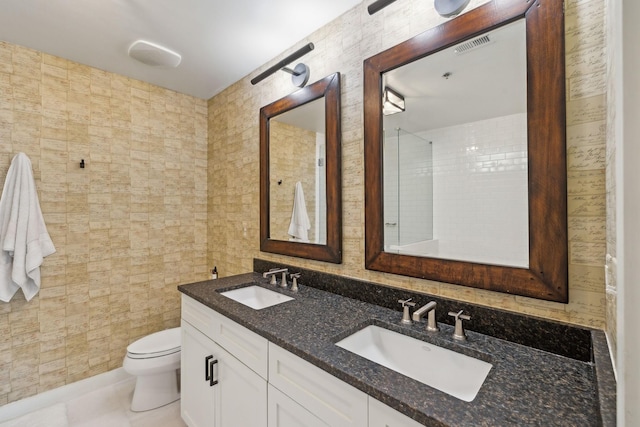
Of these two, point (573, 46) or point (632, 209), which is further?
point (573, 46)

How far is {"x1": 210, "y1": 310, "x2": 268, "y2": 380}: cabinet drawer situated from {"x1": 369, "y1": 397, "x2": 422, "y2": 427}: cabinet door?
1.70 feet

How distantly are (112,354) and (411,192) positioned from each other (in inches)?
103

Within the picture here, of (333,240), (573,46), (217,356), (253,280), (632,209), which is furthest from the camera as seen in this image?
(253,280)

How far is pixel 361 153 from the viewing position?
1559 millimetres

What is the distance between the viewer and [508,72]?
110 centimetres

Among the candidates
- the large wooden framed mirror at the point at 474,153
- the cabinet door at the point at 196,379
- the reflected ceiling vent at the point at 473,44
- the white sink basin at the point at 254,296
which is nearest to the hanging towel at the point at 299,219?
the white sink basin at the point at 254,296

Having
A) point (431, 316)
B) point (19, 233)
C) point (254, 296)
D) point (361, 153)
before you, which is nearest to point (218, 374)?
point (254, 296)

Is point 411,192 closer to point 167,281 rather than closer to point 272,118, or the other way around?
point 272,118

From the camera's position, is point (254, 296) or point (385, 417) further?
point (254, 296)

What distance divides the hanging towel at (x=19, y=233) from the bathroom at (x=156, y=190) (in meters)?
0.10

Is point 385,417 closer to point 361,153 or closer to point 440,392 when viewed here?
point 440,392

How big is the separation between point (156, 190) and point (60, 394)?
5.33 feet

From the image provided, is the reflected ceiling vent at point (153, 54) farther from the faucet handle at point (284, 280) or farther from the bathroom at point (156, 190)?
the faucet handle at point (284, 280)

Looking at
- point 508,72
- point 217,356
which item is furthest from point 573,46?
point 217,356
